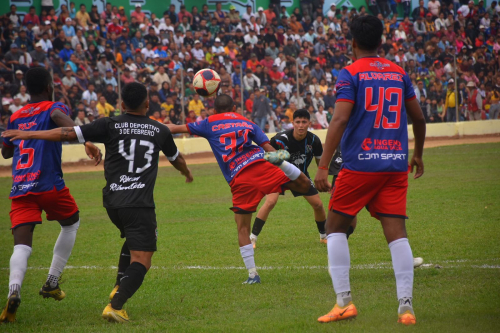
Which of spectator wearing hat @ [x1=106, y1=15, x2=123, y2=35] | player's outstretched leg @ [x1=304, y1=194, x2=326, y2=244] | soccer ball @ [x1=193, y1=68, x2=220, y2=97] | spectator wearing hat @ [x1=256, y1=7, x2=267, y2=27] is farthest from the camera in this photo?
spectator wearing hat @ [x1=256, y1=7, x2=267, y2=27]

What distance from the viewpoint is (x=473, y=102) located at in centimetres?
2728

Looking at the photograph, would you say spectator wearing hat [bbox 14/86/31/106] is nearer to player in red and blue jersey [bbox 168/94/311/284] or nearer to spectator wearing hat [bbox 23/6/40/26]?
spectator wearing hat [bbox 23/6/40/26]

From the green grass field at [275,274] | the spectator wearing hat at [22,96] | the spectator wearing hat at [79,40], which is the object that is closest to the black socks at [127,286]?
the green grass field at [275,274]

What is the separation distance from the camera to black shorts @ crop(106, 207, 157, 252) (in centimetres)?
523

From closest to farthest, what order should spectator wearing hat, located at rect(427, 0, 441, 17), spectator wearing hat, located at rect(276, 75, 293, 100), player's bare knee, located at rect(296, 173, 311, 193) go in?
player's bare knee, located at rect(296, 173, 311, 193)
spectator wearing hat, located at rect(276, 75, 293, 100)
spectator wearing hat, located at rect(427, 0, 441, 17)

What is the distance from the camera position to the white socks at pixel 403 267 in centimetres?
463

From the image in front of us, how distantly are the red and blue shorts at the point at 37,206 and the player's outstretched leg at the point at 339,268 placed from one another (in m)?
2.53

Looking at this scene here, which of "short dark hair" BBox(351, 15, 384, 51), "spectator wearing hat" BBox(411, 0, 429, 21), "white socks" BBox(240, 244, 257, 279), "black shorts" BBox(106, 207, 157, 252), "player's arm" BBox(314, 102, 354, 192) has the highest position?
"short dark hair" BBox(351, 15, 384, 51)

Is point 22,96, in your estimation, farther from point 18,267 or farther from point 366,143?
point 366,143

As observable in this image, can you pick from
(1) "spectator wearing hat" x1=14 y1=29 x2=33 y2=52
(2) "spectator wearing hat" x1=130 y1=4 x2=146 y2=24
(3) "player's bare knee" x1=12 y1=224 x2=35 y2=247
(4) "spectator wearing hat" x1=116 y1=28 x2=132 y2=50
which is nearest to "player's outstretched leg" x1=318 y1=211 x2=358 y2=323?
(3) "player's bare knee" x1=12 y1=224 x2=35 y2=247

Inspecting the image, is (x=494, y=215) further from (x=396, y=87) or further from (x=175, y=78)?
(x=175, y=78)

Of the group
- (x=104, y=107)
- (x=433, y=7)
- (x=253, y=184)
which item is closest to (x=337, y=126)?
(x=253, y=184)

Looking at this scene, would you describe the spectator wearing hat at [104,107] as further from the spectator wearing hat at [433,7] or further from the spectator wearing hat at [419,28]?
the spectator wearing hat at [433,7]

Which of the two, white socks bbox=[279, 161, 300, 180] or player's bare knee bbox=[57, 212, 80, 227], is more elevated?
white socks bbox=[279, 161, 300, 180]
